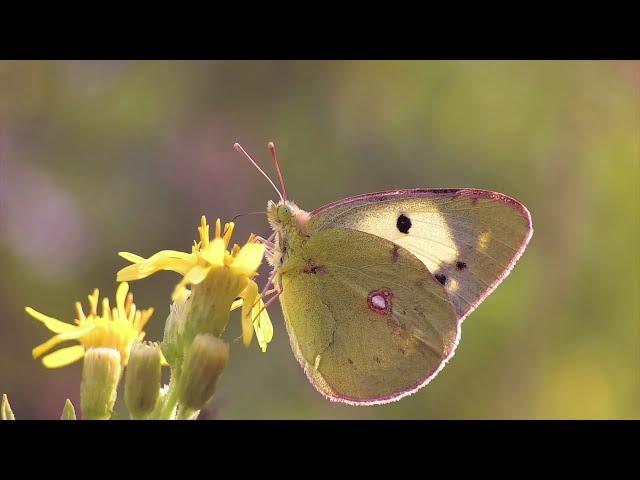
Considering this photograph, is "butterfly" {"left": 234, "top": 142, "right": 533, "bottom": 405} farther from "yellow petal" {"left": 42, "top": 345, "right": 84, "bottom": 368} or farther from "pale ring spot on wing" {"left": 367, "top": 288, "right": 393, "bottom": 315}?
"yellow petal" {"left": 42, "top": 345, "right": 84, "bottom": 368}

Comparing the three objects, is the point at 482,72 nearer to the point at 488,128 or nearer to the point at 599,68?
the point at 488,128

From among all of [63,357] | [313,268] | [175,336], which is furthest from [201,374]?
[313,268]

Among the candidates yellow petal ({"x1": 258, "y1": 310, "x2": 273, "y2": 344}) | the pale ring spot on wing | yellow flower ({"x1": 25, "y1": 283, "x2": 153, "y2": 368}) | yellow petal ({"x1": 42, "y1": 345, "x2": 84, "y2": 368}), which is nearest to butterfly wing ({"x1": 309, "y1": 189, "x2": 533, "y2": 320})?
the pale ring spot on wing

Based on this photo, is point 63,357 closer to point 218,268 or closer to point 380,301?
point 218,268

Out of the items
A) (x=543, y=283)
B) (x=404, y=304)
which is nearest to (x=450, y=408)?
(x=543, y=283)

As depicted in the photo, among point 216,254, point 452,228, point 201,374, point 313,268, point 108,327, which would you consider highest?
point 452,228

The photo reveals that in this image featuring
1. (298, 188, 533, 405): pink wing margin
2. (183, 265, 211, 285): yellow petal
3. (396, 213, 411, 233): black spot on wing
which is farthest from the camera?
(396, 213, 411, 233): black spot on wing
